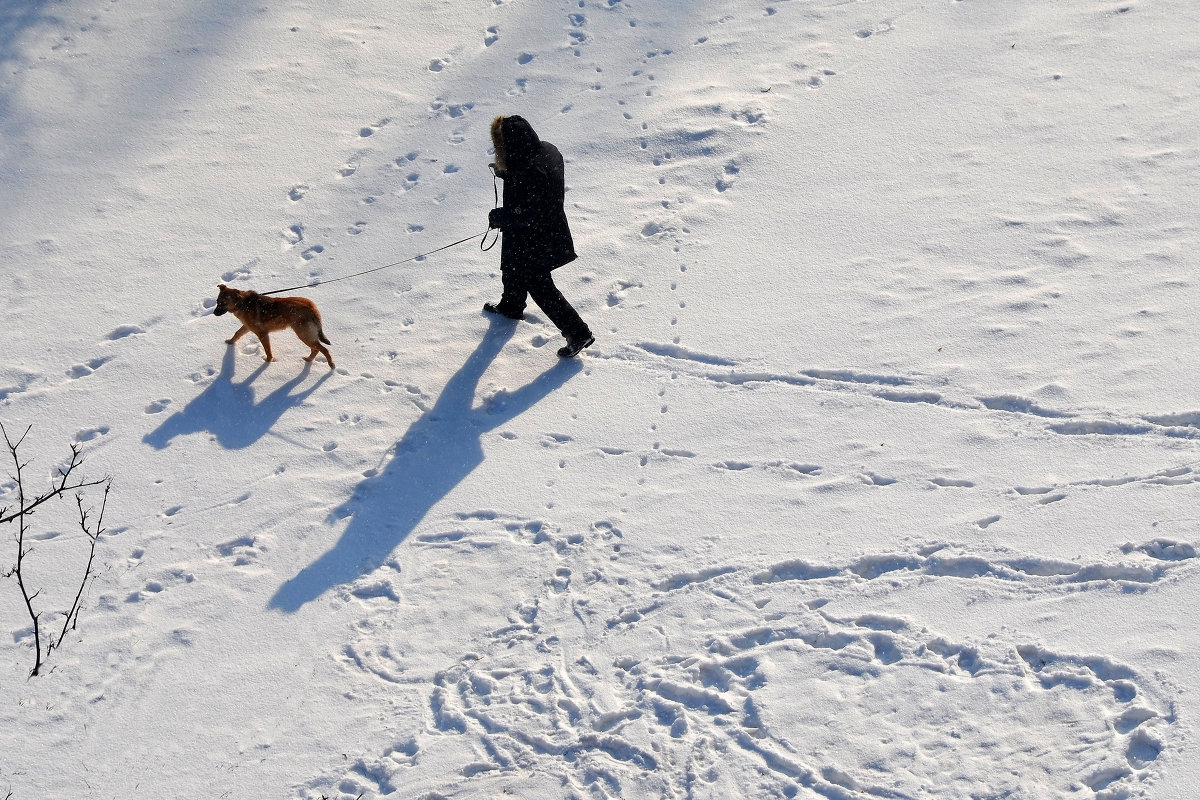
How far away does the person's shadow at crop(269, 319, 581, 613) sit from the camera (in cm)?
575

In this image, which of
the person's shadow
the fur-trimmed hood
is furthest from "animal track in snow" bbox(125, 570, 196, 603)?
the fur-trimmed hood

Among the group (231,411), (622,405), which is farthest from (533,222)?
(231,411)

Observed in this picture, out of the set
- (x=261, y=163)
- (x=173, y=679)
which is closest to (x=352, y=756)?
(x=173, y=679)

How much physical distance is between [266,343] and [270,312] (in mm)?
327

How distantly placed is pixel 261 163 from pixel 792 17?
17.0ft

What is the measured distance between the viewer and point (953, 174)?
816 cm

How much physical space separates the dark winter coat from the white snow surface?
745mm

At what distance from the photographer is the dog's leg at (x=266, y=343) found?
272 inches

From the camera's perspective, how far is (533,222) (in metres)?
6.49

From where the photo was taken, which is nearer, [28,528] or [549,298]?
[28,528]

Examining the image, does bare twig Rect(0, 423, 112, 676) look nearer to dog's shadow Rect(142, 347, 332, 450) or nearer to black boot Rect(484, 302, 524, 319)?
dog's shadow Rect(142, 347, 332, 450)

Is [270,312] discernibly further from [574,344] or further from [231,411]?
[574,344]

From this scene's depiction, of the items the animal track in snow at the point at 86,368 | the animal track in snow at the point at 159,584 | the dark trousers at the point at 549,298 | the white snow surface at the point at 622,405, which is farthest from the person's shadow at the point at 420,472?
the animal track in snow at the point at 86,368

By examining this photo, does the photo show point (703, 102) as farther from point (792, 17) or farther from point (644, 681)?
point (644, 681)
